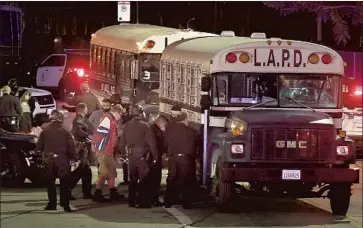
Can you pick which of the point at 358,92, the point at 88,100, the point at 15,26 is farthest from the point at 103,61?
the point at 15,26

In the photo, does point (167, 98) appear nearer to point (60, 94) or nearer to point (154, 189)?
point (154, 189)

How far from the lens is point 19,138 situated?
16438 mm

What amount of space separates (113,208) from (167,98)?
4123mm

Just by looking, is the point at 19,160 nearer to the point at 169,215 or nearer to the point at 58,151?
the point at 58,151

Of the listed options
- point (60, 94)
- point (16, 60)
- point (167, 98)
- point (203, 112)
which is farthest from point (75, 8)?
point (203, 112)

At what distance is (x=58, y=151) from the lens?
13.6 m

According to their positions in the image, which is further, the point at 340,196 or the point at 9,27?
the point at 9,27

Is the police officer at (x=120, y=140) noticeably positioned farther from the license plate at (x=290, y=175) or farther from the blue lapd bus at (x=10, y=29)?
the blue lapd bus at (x=10, y=29)

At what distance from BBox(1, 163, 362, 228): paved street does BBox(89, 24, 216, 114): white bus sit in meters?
6.18

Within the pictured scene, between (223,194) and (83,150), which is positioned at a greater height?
(83,150)

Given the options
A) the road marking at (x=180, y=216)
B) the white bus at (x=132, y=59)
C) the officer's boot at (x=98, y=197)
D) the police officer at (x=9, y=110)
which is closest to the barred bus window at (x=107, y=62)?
the white bus at (x=132, y=59)

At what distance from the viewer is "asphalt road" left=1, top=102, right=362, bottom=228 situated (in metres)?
12.9

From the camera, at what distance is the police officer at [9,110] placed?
20.7m

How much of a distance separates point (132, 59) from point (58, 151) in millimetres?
8272
